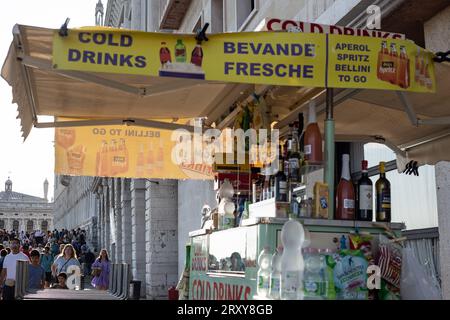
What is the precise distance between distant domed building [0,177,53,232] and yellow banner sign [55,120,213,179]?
168 meters

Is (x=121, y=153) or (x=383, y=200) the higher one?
(x=121, y=153)

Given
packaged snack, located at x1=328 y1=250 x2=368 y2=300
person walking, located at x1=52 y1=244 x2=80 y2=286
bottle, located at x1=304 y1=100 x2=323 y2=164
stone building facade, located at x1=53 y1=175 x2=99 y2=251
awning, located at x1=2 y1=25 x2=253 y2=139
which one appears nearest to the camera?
packaged snack, located at x1=328 y1=250 x2=368 y2=300

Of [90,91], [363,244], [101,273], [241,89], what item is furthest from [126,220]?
[363,244]

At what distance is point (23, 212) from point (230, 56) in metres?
177

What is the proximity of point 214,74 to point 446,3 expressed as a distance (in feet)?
13.5

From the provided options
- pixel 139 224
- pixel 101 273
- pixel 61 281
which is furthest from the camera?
pixel 139 224

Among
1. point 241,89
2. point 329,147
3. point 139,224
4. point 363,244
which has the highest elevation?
point 241,89

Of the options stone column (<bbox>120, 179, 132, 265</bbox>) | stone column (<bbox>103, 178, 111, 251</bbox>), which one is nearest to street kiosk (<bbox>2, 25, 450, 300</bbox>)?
stone column (<bbox>120, 179, 132, 265</bbox>)

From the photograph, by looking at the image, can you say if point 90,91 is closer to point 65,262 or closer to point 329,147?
point 329,147

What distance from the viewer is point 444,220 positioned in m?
7.56

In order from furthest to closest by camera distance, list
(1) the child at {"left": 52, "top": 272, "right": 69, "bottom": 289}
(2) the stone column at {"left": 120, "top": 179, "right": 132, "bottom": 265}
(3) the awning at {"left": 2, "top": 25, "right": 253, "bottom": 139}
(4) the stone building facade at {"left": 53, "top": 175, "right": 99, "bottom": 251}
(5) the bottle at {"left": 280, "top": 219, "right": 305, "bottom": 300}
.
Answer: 1. (4) the stone building facade at {"left": 53, "top": 175, "right": 99, "bottom": 251}
2. (2) the stone column at {"left": 120, "top": 179, "right": 132, "bottom": 265}
3. (1) the child at {"left": 52, "top": 272, "right": 69, "bottom": 289}
4. (3) the awning at {"left": 2, "top": 25, "right": 253, "bottom": 139}
5. (5) the bottle at {"left": 280, "top": 219, "right": 305, "bottom": 300}

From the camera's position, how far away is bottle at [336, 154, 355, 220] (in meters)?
4.86

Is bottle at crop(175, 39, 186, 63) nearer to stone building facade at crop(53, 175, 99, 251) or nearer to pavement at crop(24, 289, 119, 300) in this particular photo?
pavement at crop(24, 289, 119, 300)
